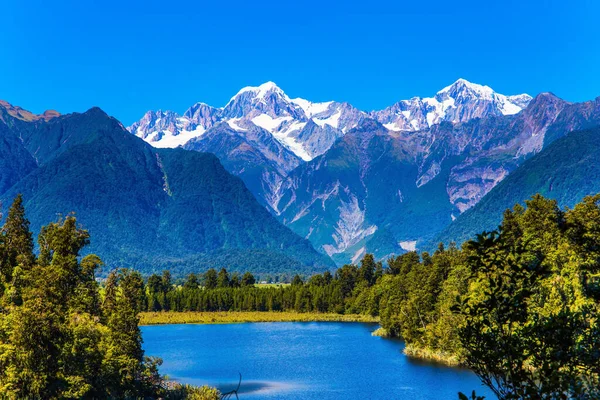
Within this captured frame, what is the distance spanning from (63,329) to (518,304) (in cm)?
4306

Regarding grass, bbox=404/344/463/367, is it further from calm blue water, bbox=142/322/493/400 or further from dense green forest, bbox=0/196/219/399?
dense green forest, bbox=0/196/219/399

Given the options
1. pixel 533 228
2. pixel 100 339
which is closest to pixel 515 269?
pixel 100 339

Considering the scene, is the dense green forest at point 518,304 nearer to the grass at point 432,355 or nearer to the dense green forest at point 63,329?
the grass at point 432,355

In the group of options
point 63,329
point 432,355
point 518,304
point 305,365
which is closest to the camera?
point 518,304

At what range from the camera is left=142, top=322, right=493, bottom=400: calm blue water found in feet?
280

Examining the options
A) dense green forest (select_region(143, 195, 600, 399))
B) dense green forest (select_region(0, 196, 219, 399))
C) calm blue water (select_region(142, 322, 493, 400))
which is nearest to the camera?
dense green forest (select_region(143, 195, 600, 399))

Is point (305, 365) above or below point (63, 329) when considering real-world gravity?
below

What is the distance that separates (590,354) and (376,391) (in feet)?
231

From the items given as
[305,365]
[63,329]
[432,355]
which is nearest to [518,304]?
[63,329]

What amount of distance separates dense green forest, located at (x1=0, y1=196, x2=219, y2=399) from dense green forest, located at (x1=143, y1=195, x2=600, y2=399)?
31381mm

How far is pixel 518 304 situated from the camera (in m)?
18.3

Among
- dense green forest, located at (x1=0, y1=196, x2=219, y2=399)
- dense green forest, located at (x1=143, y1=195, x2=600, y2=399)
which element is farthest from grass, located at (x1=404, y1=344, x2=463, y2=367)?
dense green forest, located at (x1=0, y1=196, x2=219, y2=399)

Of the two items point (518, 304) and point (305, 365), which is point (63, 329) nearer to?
point (518, 304)

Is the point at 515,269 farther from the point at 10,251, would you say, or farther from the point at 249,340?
the point at 249,340
